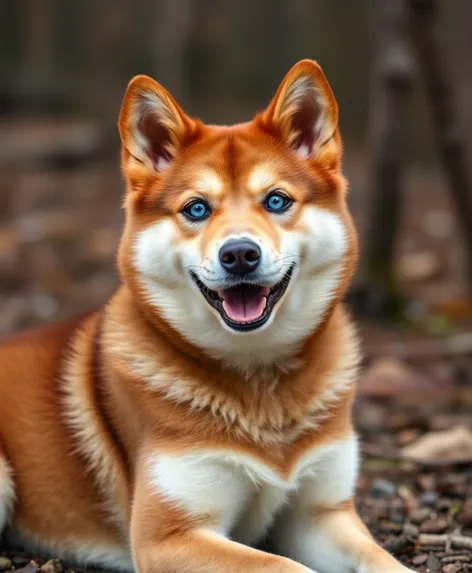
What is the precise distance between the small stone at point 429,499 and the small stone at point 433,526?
232 millimetres

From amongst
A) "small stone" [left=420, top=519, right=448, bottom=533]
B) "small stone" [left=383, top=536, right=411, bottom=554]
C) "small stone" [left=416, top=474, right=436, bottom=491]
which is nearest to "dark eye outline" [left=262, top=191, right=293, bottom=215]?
"small stone" [left=383, top=536, right=411, bottom=554]

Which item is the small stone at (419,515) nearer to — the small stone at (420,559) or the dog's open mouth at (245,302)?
the small stone at (420,559)

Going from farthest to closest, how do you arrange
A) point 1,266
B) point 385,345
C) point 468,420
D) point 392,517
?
1. point 1,266
2. point 385,345
3. point 468,420
4. point 392,517

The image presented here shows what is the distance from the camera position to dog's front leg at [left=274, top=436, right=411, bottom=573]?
134 inches

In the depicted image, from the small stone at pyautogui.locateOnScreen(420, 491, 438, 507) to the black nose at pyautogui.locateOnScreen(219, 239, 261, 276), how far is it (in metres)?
1.77

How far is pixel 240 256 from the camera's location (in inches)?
121

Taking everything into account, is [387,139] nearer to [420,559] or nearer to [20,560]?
[420,559]

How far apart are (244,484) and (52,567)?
0.81m

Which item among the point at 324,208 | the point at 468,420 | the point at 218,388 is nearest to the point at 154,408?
the point at 218,388

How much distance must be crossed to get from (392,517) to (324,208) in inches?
59.2

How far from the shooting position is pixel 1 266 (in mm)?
8641

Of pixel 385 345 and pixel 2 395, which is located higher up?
pixel 2 395

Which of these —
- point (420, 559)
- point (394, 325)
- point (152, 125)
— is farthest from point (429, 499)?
point (394, 325)

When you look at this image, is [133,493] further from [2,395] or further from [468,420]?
[468,420]
